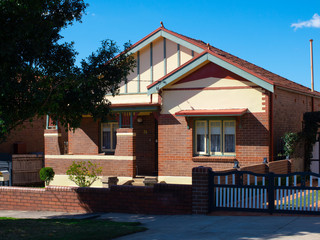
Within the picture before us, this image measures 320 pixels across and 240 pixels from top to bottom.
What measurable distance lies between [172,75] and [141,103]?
1.99m

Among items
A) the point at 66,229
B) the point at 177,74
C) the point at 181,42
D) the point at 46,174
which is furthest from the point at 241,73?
the point at 66,229

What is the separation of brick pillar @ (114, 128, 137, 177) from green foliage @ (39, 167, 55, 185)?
330 cm

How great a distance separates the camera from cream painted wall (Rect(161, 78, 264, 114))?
731 inches

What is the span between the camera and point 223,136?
1920 cm

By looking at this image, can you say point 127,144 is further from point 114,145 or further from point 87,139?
point 87,139

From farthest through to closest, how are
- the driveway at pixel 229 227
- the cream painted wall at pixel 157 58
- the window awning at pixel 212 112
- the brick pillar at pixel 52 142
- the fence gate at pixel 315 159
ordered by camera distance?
1. the brick pillar at pixel 52 142
2. the cream painted wall at pixel 157 58
3. the fence gate at pixel 315 159
4. the window awning at pixel 212 112
5. the driveway at pixel 229 227

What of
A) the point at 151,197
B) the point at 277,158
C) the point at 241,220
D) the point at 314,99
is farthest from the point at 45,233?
the point at 314,99

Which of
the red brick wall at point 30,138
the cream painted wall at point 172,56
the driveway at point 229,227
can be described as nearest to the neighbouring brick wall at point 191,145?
the cream painted wall at point 172,56

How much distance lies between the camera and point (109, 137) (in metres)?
22.5

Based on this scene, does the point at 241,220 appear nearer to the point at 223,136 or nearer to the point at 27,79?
the point at 27,79

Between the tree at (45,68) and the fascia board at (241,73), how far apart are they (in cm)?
551

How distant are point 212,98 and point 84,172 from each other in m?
6.56

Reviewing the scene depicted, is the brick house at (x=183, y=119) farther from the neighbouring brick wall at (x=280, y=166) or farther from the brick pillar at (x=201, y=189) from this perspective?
the brick pillar at (x=201, y=189)

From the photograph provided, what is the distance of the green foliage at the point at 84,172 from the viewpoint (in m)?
19.9
